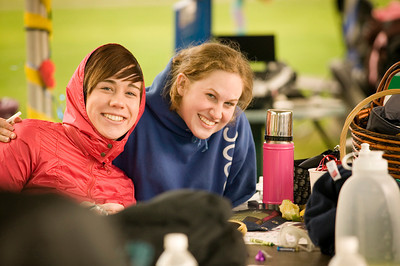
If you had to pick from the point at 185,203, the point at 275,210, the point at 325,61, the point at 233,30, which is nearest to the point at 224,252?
the point at 185,203

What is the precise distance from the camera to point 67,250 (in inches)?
28.0

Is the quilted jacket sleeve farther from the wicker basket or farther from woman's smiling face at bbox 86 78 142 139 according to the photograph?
the wicker basket

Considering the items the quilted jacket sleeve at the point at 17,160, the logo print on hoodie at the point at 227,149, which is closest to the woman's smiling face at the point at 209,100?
the logo print on hoodie at the point at 227,149

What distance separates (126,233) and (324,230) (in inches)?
24.0

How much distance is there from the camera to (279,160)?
1957mm

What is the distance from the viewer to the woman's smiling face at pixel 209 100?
197 centimetres

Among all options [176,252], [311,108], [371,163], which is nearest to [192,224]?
[176,252]

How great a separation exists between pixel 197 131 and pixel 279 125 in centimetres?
28

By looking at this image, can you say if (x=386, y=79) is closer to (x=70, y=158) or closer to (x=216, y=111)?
(x=216, y=111)

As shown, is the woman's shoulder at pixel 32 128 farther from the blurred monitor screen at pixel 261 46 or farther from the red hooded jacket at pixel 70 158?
the blurred monitor screen at pixel 261 46

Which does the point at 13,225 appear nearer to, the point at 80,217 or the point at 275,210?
the point at 80,217

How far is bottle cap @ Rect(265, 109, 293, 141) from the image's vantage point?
1934 millimetres

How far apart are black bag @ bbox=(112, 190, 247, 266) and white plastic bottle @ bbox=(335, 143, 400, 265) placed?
0.94ft

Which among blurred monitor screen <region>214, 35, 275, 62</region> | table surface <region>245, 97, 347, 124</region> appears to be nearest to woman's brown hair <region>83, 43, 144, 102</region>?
blurred monitor screen <region>214, 35, 275, 62</region>
